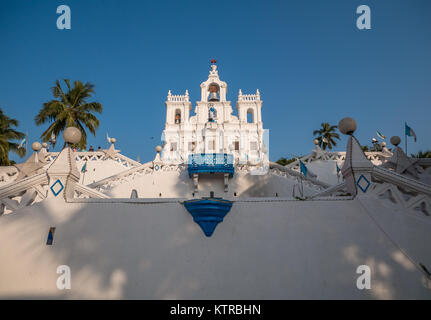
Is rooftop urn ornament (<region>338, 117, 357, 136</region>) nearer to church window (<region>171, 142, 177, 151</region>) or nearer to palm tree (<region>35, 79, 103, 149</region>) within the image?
palm tree (<region>35, 79, 103, 149</region>)

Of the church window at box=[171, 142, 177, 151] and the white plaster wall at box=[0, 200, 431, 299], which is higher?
the church window at box=[171, 142, 177, 151]

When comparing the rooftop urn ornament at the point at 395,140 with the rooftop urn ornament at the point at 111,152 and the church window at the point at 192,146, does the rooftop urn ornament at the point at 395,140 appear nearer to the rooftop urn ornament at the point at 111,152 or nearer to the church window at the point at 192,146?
the rooftop urn ornament at the point at 111,152

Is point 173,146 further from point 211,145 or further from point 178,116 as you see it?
point 211,145

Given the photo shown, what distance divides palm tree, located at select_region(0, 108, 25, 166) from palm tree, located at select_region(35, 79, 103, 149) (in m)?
2.27

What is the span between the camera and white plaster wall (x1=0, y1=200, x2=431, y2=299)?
5.68 metres

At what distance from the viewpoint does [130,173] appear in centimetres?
1711

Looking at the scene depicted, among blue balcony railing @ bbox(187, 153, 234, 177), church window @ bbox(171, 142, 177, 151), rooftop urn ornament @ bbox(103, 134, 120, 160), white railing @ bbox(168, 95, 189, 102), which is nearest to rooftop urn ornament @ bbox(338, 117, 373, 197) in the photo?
blue balcony railing @ bbox(187, 153, 234, 177)

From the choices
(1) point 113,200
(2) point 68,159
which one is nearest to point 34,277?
(1) point 113,200

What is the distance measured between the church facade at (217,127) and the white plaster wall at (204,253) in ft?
102

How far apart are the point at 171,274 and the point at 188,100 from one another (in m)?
39.5

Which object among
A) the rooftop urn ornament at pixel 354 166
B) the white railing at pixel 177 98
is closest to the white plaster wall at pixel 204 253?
the rooftop urn ornament at pixel 354 166

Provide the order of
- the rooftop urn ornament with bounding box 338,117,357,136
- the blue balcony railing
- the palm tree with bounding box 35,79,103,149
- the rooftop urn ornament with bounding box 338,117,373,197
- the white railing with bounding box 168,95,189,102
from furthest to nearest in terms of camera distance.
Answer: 1. the white railing with bounding box 168,95,189,102
2. the palm tree with bounding box 35,79,103,149
3. the blue balcony railing
4. the rooftop urn ornament with bounding box 338,117,357,136
5. the rooftop urn ornament with bounding box 338,117,373,197

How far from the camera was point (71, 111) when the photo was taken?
28.6 metres
